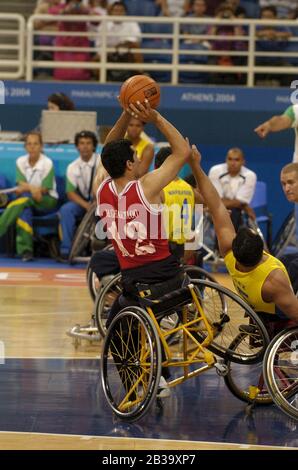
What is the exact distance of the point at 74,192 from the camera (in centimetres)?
1394

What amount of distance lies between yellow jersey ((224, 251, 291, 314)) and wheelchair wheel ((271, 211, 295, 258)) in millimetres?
5889

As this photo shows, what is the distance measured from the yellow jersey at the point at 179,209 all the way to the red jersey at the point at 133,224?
5.02 feet

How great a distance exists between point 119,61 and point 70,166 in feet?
12.5

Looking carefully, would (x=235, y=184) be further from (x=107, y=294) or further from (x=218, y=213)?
(x=218, y=213)

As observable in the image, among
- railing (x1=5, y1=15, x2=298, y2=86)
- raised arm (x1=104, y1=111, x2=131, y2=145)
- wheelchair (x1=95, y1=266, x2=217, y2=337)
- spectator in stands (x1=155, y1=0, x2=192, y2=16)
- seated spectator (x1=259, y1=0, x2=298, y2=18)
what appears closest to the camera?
raised arm (x1=104, y1=111, x2=131, y2=145)

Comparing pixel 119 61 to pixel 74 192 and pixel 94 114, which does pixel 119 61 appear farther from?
pixel 74 192

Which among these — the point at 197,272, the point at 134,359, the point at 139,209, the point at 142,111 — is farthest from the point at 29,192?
the point at 134,359

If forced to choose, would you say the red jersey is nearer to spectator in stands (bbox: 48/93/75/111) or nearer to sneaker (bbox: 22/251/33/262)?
sneaker (bbox: 22/251/33/262)

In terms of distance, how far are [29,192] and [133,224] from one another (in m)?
6.97

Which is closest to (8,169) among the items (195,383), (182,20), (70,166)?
(70,166)

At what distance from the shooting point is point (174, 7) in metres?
18.2

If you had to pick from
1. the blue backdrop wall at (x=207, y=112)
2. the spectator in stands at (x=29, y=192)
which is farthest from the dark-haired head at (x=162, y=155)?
the blue backdrop wall at (x=207, y=112)

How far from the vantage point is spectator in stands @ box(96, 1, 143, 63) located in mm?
17250

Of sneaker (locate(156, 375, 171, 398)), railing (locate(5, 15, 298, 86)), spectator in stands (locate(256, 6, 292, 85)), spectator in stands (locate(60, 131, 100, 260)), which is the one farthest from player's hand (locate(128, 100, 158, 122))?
spectator in stands (locate(256, 6, 292, 85))
